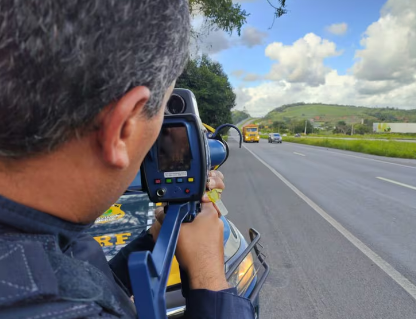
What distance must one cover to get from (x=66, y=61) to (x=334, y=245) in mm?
4155

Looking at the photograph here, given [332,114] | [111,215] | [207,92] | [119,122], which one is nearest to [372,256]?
[111,215]

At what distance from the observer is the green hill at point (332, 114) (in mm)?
137250

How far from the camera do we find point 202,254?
81 centimetres

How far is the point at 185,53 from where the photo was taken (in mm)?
684

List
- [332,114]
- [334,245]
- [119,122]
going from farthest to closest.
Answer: [332,114], [334,245], [119,122]

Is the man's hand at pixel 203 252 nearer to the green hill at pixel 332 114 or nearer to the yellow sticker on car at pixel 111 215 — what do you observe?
the yellow sticker on car at pixel 111 215

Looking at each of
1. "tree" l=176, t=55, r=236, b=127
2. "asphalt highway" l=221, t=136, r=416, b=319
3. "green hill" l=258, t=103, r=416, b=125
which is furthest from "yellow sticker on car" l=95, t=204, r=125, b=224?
"green hill" l=258, t=103, r=416, b=125

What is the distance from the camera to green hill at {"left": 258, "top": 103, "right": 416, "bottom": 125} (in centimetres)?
13725

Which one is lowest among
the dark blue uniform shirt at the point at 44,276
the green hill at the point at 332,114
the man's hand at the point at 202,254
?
the man's hand at the point at 202,254

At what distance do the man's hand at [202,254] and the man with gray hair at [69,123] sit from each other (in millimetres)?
199

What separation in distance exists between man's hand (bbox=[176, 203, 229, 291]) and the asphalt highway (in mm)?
2076

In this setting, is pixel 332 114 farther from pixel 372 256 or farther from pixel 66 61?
pixel 66 61

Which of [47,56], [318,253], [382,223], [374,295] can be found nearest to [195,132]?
[47,56]

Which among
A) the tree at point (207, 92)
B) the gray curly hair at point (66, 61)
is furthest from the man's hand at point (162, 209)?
the tree at point (207, 92)
